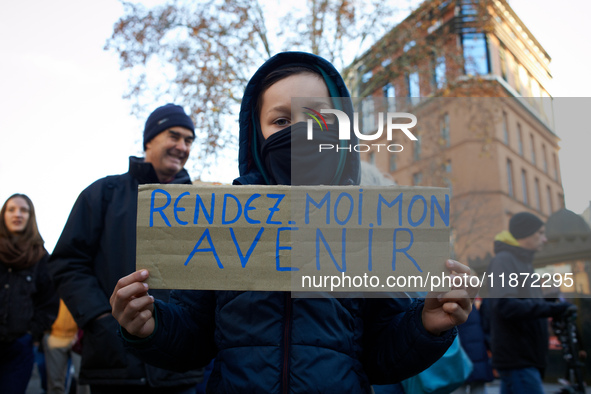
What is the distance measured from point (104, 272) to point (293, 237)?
1584mm

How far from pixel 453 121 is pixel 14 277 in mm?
→ 29371

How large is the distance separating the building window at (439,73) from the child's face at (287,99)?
11.3 m

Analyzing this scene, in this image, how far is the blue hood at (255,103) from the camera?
5.87 ft

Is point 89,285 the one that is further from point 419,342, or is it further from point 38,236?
point 38,236

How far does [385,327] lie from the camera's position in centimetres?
159

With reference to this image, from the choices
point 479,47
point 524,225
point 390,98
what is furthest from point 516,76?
point 524,225

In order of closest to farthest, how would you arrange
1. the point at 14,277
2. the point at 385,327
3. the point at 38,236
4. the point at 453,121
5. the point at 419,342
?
the point at 419,342, the point at 385,327, the point at 14,277, the point at 38,236, the point at 453,121

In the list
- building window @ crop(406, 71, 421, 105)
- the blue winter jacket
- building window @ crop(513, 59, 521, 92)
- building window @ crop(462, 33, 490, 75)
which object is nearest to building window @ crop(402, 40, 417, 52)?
building window @ crop(406, 71, 421, 105)

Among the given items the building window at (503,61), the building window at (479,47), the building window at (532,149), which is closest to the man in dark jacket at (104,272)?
the building window at (479,47)

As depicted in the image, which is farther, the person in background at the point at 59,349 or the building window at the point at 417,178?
the building window at the point at 417,178

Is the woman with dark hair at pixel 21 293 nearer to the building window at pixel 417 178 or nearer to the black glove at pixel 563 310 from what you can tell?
the black glove at pixel 563 310

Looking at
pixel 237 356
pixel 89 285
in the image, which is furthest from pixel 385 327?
pixel 89 285

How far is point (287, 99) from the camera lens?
171 centimetres

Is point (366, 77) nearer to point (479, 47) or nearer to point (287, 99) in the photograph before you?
point (287, 99)
